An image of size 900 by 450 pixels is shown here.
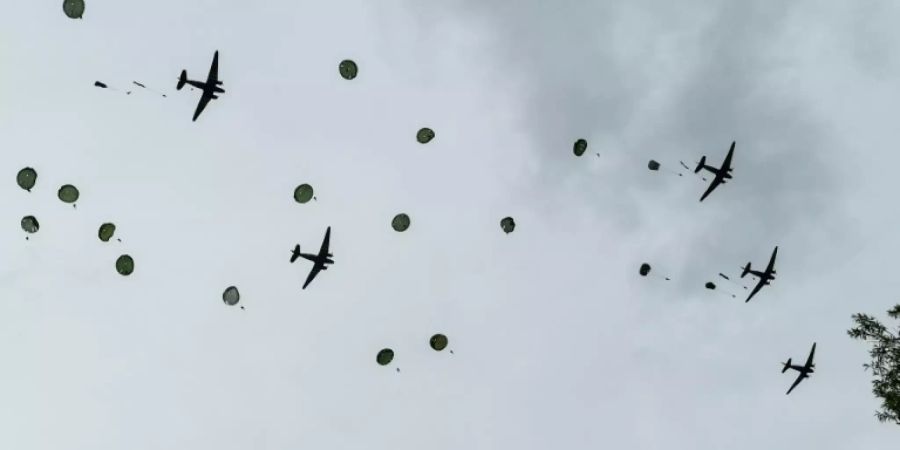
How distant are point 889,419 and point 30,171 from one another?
49.5 metres

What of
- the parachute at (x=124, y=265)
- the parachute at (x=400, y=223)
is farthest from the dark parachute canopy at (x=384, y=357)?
the parachute at (x=124, y=265)

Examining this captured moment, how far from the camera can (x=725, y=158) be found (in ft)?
191

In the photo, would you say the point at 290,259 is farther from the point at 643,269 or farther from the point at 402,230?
the point at 643,269

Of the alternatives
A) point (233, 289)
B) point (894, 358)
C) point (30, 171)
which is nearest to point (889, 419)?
point (894, 358)

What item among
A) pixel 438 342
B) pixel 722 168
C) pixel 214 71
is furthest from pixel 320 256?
pixel 722 168

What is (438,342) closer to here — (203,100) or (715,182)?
(203,100)

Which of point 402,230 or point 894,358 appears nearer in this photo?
Result: point 894,358

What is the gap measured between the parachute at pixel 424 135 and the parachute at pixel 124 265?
60.8 ft

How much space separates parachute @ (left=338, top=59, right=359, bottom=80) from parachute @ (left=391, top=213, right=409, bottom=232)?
895 centimetres

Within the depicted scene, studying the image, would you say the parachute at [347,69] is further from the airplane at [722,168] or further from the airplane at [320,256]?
the airplane at [722,168]

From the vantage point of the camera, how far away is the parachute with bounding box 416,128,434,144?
3984 cm

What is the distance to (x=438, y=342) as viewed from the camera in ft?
135

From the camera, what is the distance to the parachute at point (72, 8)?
1372 inches

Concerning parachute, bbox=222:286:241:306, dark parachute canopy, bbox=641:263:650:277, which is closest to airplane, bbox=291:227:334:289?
parachute, bbox=222:286:241:306
